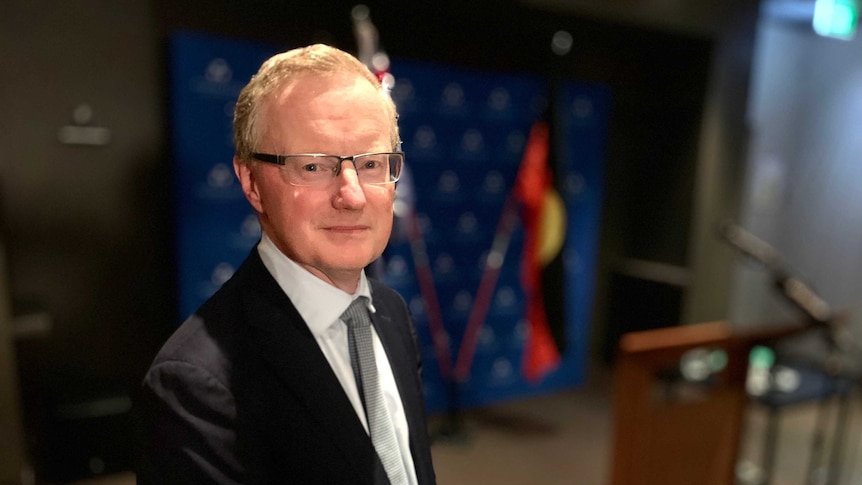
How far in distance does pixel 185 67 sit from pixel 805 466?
380cm

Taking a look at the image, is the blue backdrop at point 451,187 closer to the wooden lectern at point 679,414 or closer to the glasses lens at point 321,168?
the wooden lectern at point 679,414

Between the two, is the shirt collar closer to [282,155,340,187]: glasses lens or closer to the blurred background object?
[282,155,340,187]: glasses lens

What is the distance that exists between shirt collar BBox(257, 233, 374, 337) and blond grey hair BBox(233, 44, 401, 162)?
15 cm

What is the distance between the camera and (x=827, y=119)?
445 cm

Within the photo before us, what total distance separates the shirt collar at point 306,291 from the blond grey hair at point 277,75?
149 millimetres

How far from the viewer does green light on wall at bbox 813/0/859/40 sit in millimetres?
3846

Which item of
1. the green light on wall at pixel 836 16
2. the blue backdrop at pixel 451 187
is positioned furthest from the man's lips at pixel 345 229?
the green light on wall at pixel 836 16

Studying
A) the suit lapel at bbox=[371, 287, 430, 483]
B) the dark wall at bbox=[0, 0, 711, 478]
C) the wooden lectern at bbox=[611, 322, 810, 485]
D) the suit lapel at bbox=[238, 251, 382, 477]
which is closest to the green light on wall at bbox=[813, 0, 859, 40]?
the wooden lectern at bbox=[611, 322, 810, 485]

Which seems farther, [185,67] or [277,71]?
[185,67]

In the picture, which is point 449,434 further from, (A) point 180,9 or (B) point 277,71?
(B) point 277,71

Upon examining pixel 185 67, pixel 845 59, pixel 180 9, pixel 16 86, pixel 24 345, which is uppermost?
pixel 845 59

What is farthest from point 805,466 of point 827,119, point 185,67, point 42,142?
point 42,142

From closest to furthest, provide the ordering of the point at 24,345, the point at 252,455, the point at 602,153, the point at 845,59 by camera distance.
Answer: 1. the point at 252,455
2. the point at 24,345
3. the point at 602,153
4. the point at 845,59

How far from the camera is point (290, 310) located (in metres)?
0.80
